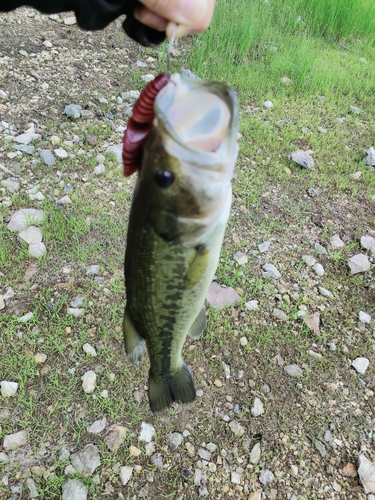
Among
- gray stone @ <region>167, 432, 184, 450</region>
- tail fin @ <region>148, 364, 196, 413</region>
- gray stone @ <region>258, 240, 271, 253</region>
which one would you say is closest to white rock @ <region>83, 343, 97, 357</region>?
gray stone @ <region>167, 432, 184, 450</region>

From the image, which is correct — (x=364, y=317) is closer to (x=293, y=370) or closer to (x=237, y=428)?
(x=293, y=370)

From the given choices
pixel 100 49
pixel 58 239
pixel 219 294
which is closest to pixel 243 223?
pixel 219 294

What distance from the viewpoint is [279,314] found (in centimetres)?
333

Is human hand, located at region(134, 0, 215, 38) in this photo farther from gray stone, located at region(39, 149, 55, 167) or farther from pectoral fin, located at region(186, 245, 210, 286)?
gray stone, located at region(39, 149, 55, 167)

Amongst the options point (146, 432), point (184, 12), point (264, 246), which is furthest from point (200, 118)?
point (264, 246)

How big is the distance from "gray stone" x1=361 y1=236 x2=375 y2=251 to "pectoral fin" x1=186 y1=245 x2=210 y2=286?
2.69m

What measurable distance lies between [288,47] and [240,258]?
3.30 m

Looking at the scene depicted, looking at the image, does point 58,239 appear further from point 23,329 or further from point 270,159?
point 270,159

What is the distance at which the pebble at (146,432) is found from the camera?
270 cm

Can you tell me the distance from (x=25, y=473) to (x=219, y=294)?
158 cm

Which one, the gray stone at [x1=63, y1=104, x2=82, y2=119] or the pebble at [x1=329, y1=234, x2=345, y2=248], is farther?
the gray stone at [x1=63, y1=104, x2=82, y2=119]

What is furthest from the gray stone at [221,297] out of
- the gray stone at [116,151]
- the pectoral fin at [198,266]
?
the pectoral fin at [198,266]

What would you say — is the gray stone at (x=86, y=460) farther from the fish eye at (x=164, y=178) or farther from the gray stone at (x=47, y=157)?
the gray stone at (x=47, y=157)

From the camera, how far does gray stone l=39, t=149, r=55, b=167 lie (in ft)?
12.6
